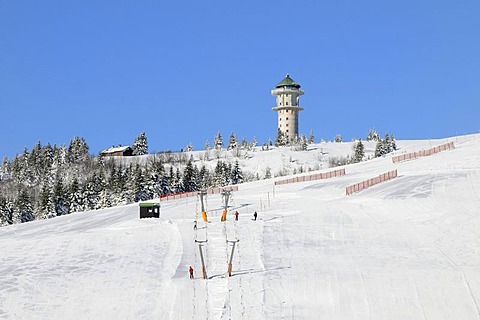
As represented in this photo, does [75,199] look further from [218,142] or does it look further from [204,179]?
[218,142]

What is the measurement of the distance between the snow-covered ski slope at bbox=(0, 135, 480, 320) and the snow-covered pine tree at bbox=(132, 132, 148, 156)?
375ft

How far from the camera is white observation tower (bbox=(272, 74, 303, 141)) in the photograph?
177125mm

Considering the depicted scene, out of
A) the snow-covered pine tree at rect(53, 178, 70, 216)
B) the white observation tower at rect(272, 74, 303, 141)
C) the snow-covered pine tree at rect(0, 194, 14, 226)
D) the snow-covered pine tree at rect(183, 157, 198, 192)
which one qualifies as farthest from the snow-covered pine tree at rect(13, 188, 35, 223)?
the white observation tower at rect(272, 74, 303, 141)

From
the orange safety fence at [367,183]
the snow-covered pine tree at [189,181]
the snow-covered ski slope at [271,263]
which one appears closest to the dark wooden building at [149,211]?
the snow-covered ski slope at [271,263]

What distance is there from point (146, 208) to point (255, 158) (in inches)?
3877

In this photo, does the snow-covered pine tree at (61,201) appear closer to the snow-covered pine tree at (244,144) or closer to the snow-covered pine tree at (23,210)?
the snow-covered pine tree at (23,210)

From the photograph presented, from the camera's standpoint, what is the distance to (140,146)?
169000 millimetres

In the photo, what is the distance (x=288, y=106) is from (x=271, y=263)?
491 feet

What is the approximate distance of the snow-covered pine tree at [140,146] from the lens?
552 feet

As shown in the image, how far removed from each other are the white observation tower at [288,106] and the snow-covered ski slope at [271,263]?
123 m

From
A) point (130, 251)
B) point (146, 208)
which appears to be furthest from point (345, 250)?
point (146, 208)

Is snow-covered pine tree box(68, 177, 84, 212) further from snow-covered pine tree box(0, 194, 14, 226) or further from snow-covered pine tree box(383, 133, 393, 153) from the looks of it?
snow-covered pine tree box(383, 133, 393, 153)

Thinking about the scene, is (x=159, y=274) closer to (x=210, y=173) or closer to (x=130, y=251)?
(x=130, y=251)

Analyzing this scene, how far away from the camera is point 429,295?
24.9 meters
